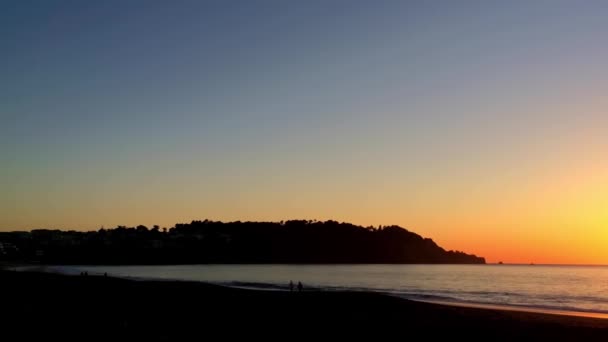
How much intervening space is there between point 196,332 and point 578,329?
19482 millimetres

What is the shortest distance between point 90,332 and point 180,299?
19175 millimetres

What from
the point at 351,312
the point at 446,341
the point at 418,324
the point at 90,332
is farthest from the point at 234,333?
the point at 351,312

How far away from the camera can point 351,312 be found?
34500 mm

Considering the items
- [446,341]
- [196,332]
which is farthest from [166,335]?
[446,341]

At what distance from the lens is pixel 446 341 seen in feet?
77.2

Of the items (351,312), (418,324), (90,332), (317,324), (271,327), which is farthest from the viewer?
(351,312)

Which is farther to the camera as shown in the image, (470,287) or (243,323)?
(470,287)

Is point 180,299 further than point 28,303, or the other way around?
point 180,299

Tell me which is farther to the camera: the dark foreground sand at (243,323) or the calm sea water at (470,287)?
the calm sea water at (470,287)

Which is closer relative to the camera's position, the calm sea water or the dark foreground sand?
the dark foreground sand

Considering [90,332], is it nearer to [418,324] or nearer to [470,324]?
[418,324]

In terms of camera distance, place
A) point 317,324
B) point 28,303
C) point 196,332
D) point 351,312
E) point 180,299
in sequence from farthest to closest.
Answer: point 180,299, point 351,312, point 28,303, point 317,324, point 196,332

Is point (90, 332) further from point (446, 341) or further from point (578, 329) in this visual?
point (578, 329)

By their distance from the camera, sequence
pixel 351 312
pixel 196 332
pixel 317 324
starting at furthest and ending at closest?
pixel 351 312, pixel 317 324, pixel 196 332
